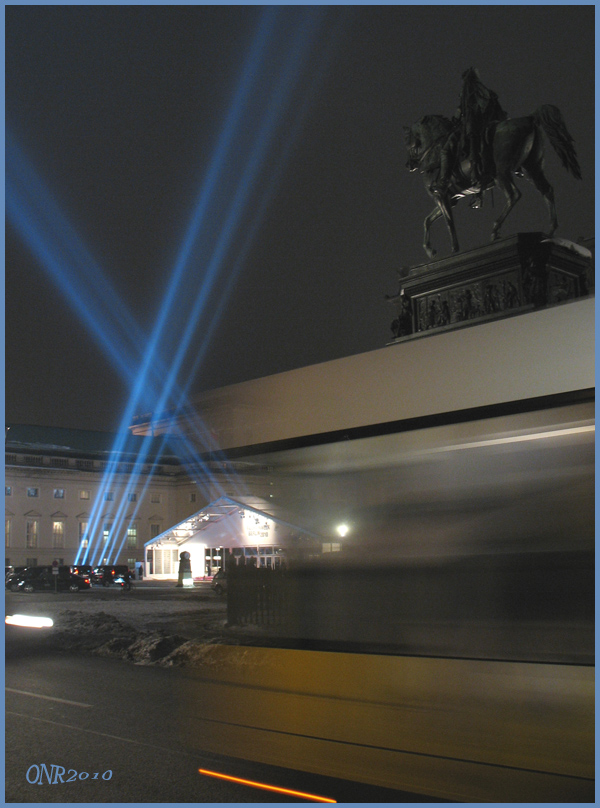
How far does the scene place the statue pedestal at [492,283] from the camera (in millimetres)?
11219

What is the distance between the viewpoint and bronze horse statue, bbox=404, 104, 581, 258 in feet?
42.0

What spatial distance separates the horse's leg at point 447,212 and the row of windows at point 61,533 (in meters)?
65.3

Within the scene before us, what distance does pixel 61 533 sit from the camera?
79062mm

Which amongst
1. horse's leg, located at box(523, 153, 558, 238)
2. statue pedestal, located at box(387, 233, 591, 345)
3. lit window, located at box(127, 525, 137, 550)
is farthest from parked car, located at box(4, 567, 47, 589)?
horse's leg, located at box(523, 153, 558, 238)

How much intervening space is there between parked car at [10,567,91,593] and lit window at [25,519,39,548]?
30.5m

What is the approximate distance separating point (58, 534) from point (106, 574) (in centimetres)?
2884

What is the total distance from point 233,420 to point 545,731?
10.3ft

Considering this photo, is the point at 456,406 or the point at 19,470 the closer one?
the point at 456,406

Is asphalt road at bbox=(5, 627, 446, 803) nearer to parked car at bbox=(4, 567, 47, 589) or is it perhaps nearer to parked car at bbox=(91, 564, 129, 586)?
parked car at bbox=(4, 567, 47, 589)

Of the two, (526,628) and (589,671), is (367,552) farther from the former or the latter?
(589,671)

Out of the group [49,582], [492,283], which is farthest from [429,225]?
[49,582]

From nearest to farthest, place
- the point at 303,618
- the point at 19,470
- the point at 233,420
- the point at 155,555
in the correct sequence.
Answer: the point at 303,618 < the point at 233,420 < the point at 155,555 < the point at 19,470

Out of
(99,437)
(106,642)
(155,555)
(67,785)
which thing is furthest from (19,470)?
(67,785)

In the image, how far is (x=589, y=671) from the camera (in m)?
4.41
